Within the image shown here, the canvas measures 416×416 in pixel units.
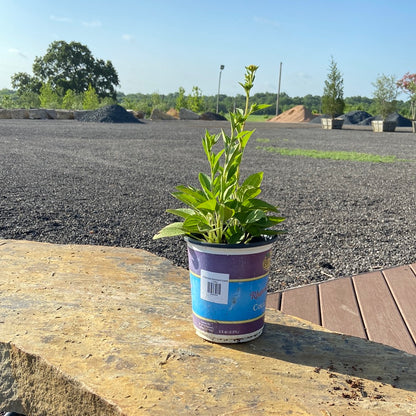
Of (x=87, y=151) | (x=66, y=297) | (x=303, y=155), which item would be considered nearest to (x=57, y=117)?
(x=87, y=151)

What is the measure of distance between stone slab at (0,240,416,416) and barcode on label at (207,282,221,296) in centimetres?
15

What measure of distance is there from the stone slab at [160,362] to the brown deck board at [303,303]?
49 cm

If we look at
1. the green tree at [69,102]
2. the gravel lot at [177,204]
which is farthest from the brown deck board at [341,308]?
the green tree at [69,102]

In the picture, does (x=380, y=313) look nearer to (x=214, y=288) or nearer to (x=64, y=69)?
(x=214, y=288)

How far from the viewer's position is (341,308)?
207 cm

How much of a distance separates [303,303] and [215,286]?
991 mm

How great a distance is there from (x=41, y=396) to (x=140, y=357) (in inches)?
11.1

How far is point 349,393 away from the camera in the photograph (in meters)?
1.07

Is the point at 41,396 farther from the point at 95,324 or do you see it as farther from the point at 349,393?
the point at 349,393

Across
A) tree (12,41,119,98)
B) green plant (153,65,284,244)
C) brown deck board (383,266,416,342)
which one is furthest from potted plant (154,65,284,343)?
tree (12,41,119,98)

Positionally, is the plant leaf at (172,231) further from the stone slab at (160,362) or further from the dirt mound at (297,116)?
the dirt mound at (297,116)

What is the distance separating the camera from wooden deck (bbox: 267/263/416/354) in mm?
1850

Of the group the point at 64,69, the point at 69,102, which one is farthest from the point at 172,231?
the point at 64,69

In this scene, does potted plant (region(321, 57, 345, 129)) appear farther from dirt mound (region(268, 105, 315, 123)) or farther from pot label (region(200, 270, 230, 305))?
pot label (region(200, 270, 230, 305))
